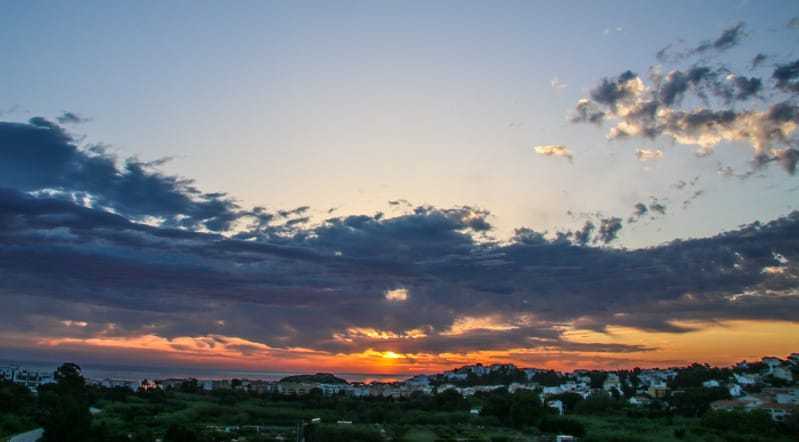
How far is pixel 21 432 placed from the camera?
3450cm

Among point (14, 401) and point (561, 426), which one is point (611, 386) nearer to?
point (561, 426)

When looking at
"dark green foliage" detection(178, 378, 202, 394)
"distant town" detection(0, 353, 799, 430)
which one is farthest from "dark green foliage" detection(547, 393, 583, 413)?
"dark green foliage" detection(178, 378, 202, 394)

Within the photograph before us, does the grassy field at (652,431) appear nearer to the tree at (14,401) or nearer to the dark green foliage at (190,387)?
the tree at (14,401)

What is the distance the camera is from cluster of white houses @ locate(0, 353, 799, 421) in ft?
183

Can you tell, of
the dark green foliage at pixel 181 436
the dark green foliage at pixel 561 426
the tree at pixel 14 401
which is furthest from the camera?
the dark green foliage at pixel 561 426

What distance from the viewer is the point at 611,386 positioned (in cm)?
9450

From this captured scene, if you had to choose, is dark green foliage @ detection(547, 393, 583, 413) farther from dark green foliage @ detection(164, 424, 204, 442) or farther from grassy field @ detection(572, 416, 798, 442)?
dark green foliage @ detection(164, 424, 204, 442)

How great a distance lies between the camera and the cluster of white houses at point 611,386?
183ft

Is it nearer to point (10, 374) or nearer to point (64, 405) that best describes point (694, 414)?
point (64, 405)

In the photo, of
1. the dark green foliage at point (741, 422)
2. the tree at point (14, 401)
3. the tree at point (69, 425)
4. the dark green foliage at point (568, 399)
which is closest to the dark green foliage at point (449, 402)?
the dark green foliage at point (568, 399)

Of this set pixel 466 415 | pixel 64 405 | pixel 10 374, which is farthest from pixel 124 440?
pixel 10 374

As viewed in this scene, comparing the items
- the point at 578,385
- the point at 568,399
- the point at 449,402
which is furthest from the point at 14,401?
the point at 578,385

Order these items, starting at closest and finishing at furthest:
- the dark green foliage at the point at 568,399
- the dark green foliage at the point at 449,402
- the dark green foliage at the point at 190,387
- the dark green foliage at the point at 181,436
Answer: the dark green foliage at the point at 181,436 < the dark green foliage at the point at 449,402 < the dark green foliage at the point at 568,399 < the dark green foliage at the point at 190,387

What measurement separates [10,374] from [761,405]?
74763mm
